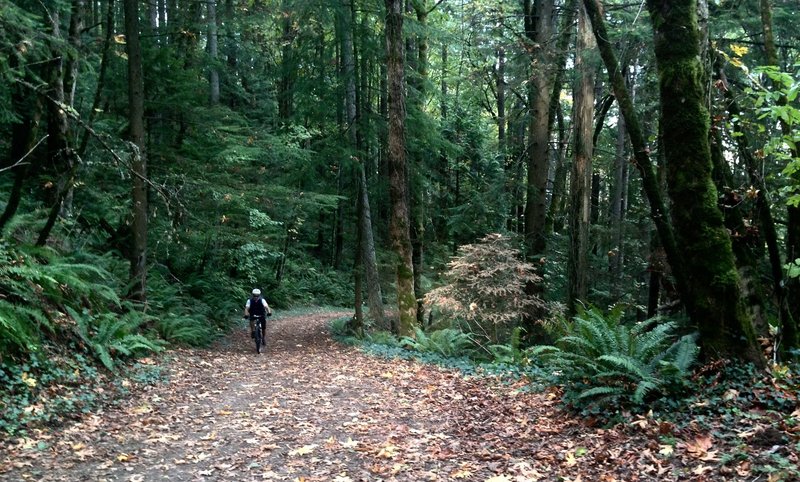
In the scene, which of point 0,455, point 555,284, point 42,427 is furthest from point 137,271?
point 555,284

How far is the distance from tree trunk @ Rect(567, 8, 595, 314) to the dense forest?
0.04 meters

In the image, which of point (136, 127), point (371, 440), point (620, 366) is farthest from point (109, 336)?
point (620, 366)

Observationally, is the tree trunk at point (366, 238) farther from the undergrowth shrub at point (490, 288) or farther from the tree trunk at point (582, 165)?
the tree trunk at point (582, 165)

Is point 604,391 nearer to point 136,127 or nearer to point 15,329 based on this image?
point 15,329

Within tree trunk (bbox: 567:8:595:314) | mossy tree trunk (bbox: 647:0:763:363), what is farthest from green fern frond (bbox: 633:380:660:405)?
tree trunk (bbox: 567:8:595:314)

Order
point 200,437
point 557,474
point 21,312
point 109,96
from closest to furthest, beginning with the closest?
point 557,474 → point 200,437 → point 21,312 → point 109,96

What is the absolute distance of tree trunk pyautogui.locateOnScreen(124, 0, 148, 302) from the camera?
11.4 m

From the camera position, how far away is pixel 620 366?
585 cm

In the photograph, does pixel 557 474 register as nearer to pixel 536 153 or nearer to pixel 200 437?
pixel 200 437

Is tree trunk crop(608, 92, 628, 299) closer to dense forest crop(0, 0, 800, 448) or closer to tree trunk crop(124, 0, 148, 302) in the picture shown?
dense forest crop(0, 0, 800, 448)

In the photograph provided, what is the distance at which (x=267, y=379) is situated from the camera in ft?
32.3

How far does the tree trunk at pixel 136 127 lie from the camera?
11406 millimetres

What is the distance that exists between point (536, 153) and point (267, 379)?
9.12 m

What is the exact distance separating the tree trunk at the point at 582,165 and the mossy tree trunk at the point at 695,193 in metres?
4.85
